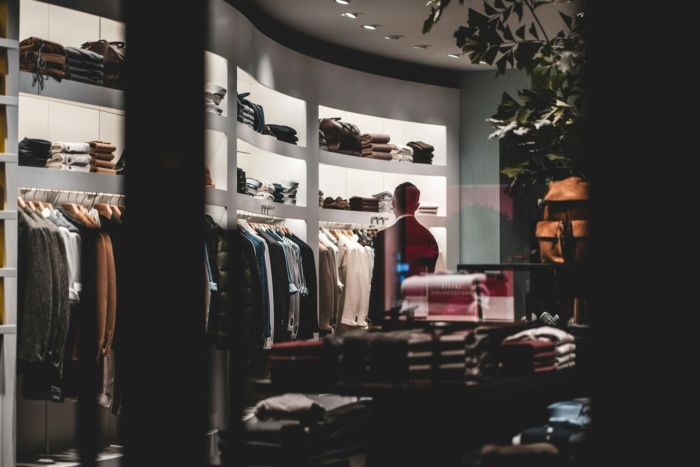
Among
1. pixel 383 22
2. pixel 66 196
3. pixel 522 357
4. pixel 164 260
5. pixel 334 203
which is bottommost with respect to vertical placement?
pixel 522 357

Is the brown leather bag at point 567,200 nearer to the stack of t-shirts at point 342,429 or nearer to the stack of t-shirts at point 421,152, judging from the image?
the stack of t-shirts at point 342,429

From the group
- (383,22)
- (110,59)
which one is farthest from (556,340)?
(383,22)

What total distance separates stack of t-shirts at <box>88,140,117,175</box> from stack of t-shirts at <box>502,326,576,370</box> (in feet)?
11.5

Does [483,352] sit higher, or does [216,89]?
[216,89]

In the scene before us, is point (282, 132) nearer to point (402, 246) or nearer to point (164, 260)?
point (402, 246)

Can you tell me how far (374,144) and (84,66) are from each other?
4134mm

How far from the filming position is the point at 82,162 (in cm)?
512

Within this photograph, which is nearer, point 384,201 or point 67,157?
point 67,157

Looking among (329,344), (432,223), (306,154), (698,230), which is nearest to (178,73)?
(698,230)

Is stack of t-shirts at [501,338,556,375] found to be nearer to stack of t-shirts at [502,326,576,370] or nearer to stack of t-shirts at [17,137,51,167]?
stack of t-shirts at [502,326,576,370]

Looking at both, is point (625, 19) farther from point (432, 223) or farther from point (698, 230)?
point (432, 223)

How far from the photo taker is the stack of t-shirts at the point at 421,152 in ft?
30.7

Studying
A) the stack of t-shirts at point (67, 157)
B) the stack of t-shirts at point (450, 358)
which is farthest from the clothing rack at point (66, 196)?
the stack of t-shirts at point (450, 358)

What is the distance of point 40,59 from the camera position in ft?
15.8
